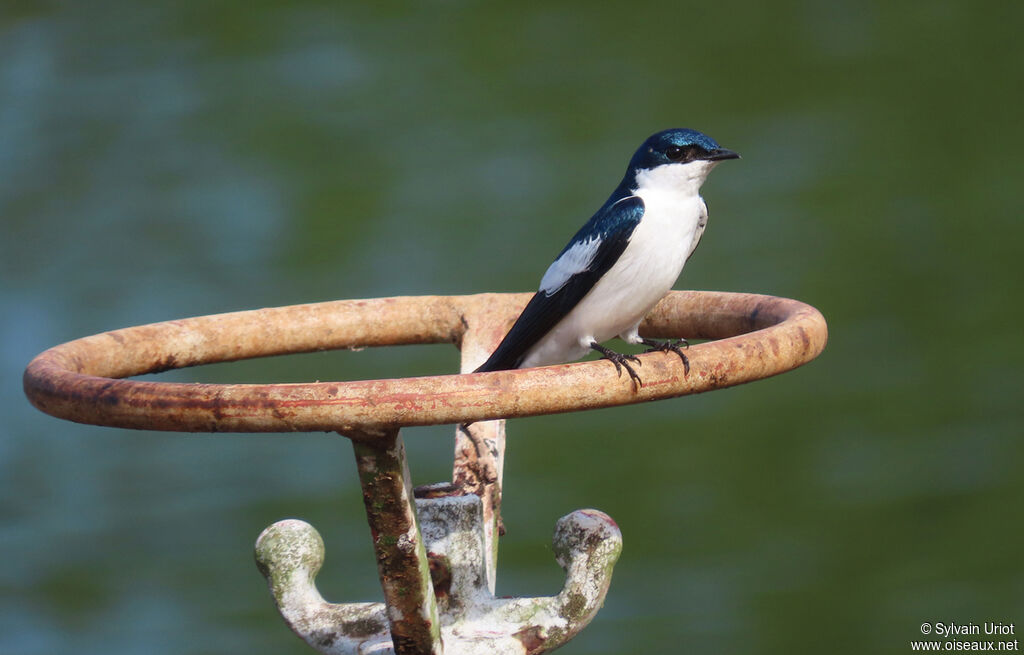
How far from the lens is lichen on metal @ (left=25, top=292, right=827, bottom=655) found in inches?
33.9

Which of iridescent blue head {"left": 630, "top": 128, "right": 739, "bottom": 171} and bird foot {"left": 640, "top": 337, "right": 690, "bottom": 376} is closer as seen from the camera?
bird foot {"left": 640, "top": 337, "right": 690, "bottom": 376}

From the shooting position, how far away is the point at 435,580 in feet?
4.01

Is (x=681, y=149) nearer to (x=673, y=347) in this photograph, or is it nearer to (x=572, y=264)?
(x=572, y=264)

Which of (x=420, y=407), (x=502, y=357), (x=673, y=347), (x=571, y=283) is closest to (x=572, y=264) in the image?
(x=571, y=283)

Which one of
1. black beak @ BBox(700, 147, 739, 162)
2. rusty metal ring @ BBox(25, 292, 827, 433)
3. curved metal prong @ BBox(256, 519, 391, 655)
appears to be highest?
black beak @ BBox(700, 147, 739, 162)

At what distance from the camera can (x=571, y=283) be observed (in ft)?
4.32

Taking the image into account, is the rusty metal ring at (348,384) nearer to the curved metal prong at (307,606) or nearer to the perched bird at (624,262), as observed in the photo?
the perched bird at (624,262)

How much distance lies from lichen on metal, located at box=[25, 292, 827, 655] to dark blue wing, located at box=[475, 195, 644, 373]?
120mm

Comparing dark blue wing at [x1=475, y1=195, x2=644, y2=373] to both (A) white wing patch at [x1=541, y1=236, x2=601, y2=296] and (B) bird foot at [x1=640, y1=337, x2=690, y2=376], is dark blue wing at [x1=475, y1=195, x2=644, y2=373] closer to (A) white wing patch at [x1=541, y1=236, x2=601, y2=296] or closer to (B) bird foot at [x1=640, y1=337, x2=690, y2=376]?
(A) white wing patch at [x1=541, y1=236, x2=601, y2=296]

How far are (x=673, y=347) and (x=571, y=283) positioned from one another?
0.83 feet

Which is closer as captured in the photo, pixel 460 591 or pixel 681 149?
pixel 460 591

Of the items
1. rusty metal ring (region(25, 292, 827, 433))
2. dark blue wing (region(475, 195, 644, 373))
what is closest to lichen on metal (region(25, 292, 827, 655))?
rusty metal ring (region(25, 292, 827, 433))

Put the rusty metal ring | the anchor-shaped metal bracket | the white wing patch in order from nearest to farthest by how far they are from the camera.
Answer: the rusty metal ring → the anchor-shaped metal bracket → the white wing patch

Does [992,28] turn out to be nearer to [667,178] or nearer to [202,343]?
[667,178]
